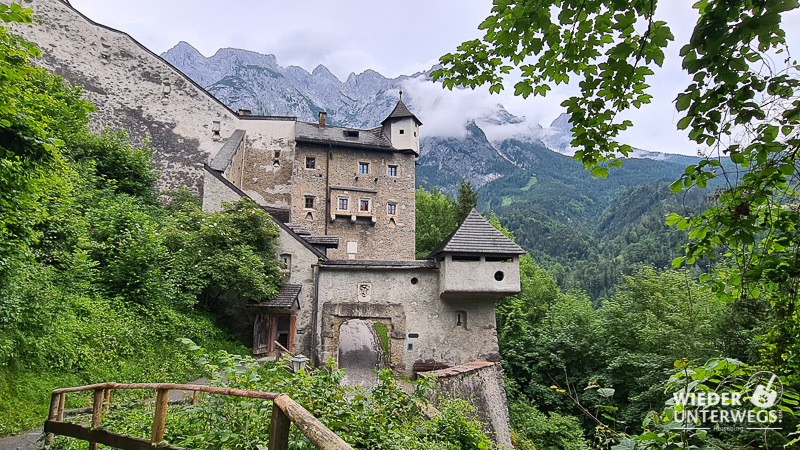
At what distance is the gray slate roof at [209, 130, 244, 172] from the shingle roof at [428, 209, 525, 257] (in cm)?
1037

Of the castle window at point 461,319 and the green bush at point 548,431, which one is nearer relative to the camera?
the green bush at point 548,431

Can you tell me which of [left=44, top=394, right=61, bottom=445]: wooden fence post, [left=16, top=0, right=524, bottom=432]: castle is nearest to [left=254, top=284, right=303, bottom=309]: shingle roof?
[left=16, top=0, right=524, bottom=432]: castle

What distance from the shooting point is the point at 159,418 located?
12.2 feet

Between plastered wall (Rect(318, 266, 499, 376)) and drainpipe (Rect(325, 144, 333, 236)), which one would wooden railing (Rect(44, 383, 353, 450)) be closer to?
plastered wall (Rect(318, 266, 499, 376))

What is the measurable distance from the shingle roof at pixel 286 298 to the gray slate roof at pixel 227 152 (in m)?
6.91

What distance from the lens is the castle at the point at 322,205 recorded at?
48.6 feet

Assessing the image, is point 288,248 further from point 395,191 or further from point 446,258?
point 395,191

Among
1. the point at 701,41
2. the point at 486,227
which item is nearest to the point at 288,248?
the point at 486,227

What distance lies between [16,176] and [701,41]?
8.19 meters

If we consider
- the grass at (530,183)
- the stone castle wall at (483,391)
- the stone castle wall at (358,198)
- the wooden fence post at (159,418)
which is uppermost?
the grass at (530,183)

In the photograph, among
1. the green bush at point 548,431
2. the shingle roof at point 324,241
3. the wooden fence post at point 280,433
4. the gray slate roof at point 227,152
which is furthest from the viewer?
the gray slate roof at point 227,152

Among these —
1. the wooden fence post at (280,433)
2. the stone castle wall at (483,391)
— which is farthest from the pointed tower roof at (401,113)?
the wooden fence post at (280,433)

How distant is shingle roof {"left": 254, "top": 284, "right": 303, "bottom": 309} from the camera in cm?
1352
